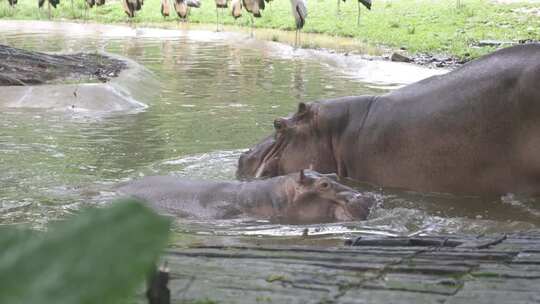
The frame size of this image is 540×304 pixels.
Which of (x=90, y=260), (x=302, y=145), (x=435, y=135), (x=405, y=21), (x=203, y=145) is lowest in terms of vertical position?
(x=203, y=145)

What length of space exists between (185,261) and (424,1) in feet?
84.5

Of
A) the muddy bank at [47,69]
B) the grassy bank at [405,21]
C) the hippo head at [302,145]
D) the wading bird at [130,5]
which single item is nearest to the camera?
the hippo head at [302,145]

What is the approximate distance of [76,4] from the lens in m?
36.0

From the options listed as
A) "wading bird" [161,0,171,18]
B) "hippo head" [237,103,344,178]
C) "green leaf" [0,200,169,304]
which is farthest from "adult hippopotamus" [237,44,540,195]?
"wading bird" [161,0,171,18]

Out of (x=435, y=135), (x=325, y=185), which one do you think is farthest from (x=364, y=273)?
(x=435, y=135)

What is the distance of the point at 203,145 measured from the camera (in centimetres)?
691

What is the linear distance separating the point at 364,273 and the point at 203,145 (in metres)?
4.89

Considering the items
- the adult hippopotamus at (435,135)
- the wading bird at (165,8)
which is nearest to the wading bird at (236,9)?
the wading bird at (165,8)

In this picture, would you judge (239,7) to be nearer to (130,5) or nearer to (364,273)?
(130,5)

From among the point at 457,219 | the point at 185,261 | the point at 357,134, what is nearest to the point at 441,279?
the point at 185,261

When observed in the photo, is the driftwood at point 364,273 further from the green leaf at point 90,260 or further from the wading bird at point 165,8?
the wading bird at point 165,8

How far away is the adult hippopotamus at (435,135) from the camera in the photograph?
4.26 m

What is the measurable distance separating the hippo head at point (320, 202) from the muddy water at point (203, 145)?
0.11m

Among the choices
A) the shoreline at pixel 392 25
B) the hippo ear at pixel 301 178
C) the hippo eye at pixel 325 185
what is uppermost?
the hippo ear at pixel 301 178
